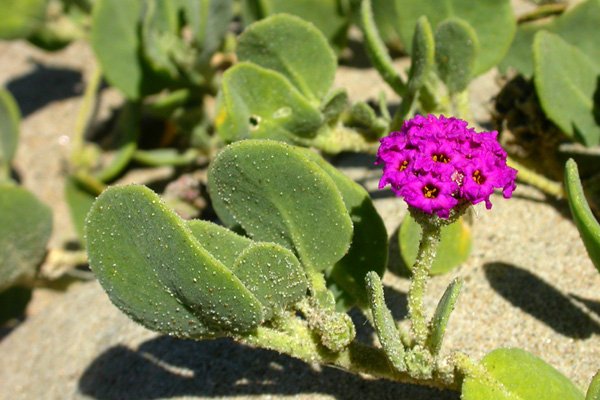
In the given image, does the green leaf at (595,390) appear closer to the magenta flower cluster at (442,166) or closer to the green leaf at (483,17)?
the magenta flower cluster at (442,166)

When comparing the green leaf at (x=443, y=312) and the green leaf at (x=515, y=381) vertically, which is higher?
the green leaf at (x=443, y=312)

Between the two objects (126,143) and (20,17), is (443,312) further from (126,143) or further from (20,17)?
(20,17)

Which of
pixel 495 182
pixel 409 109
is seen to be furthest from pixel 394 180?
pixel 409 109

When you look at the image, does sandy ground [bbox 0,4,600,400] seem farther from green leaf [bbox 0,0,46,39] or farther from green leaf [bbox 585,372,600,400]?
green leaf [bbox 0,0,46,39]

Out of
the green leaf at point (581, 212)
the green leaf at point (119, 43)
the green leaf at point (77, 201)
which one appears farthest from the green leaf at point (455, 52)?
the green leaf at point (77, 201)

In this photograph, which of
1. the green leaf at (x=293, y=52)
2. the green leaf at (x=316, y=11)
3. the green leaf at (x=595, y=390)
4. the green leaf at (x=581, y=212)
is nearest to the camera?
the green leaf at (x=595, y=390)

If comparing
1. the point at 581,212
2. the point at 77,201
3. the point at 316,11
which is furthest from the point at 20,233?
the point at 581,212

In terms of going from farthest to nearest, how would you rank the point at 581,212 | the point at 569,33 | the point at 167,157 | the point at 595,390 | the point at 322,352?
the point at 167,157 < the point at 569,33 < the point at 322,352 < the point at 581,212 < the point at 595,390
